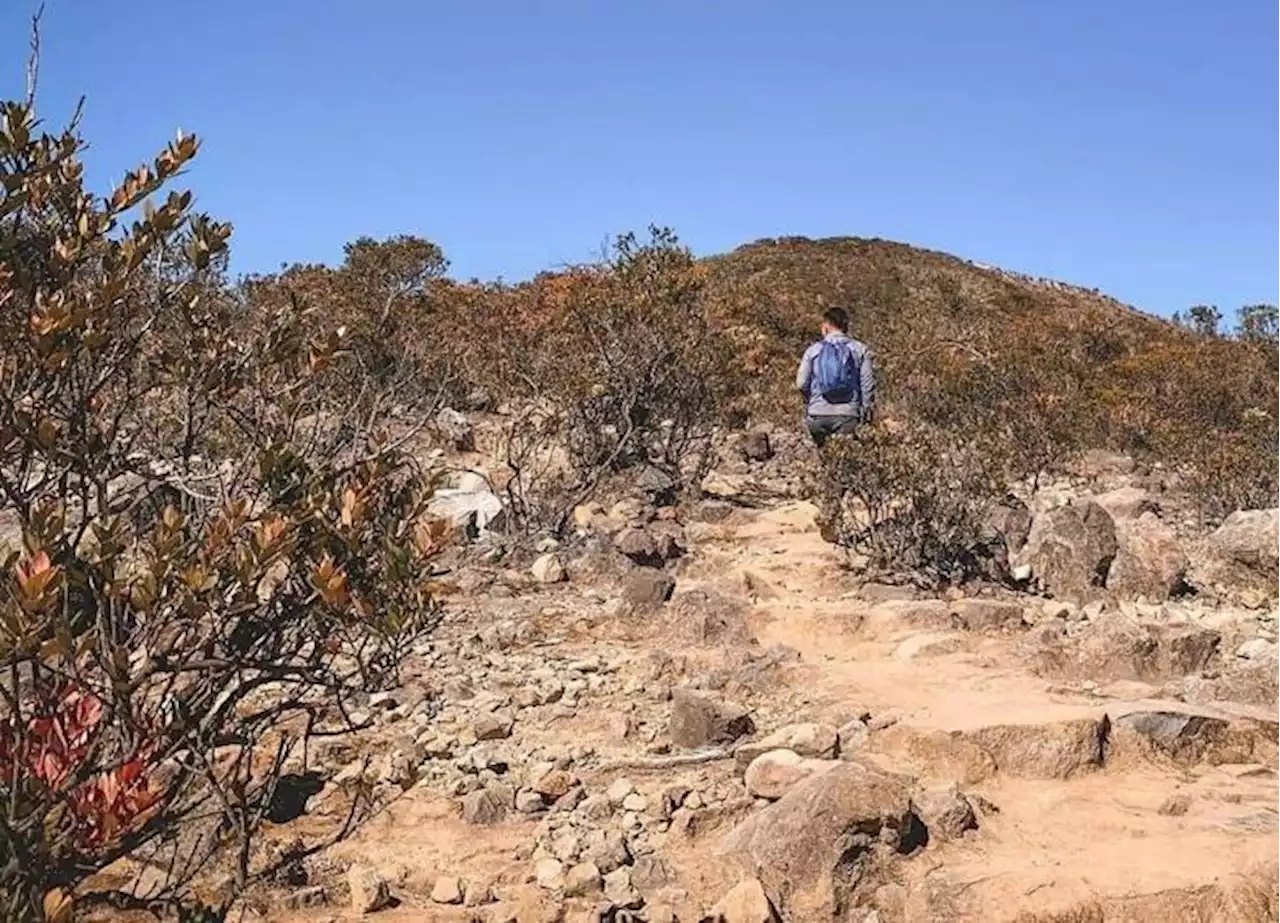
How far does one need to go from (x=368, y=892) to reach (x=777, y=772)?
1.68 m

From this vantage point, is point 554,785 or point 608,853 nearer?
point 608,853

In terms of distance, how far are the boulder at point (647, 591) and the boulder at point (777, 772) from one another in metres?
2.30

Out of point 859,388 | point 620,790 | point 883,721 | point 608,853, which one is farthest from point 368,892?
point 859,388

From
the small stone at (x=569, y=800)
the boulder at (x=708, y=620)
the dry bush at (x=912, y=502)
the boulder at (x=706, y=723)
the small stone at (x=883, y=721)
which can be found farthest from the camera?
the dry bush at (x=912, y=502)

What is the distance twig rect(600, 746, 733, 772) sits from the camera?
5.06 meters

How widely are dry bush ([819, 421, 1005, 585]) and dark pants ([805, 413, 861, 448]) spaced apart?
1.40 ft

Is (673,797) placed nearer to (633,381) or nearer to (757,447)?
(633,381)

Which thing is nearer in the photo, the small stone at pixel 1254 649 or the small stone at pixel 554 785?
the small stone at pixel 554 785

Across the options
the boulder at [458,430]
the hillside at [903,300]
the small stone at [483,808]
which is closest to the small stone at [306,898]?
the small stone at [483,808]

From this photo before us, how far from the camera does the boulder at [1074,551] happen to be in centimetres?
748

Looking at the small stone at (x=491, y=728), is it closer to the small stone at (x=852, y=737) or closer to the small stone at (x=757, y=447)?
the small stone at (x=852, y=737)

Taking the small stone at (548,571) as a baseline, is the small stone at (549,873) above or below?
below

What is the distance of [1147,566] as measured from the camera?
746cm

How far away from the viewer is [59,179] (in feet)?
9.00
